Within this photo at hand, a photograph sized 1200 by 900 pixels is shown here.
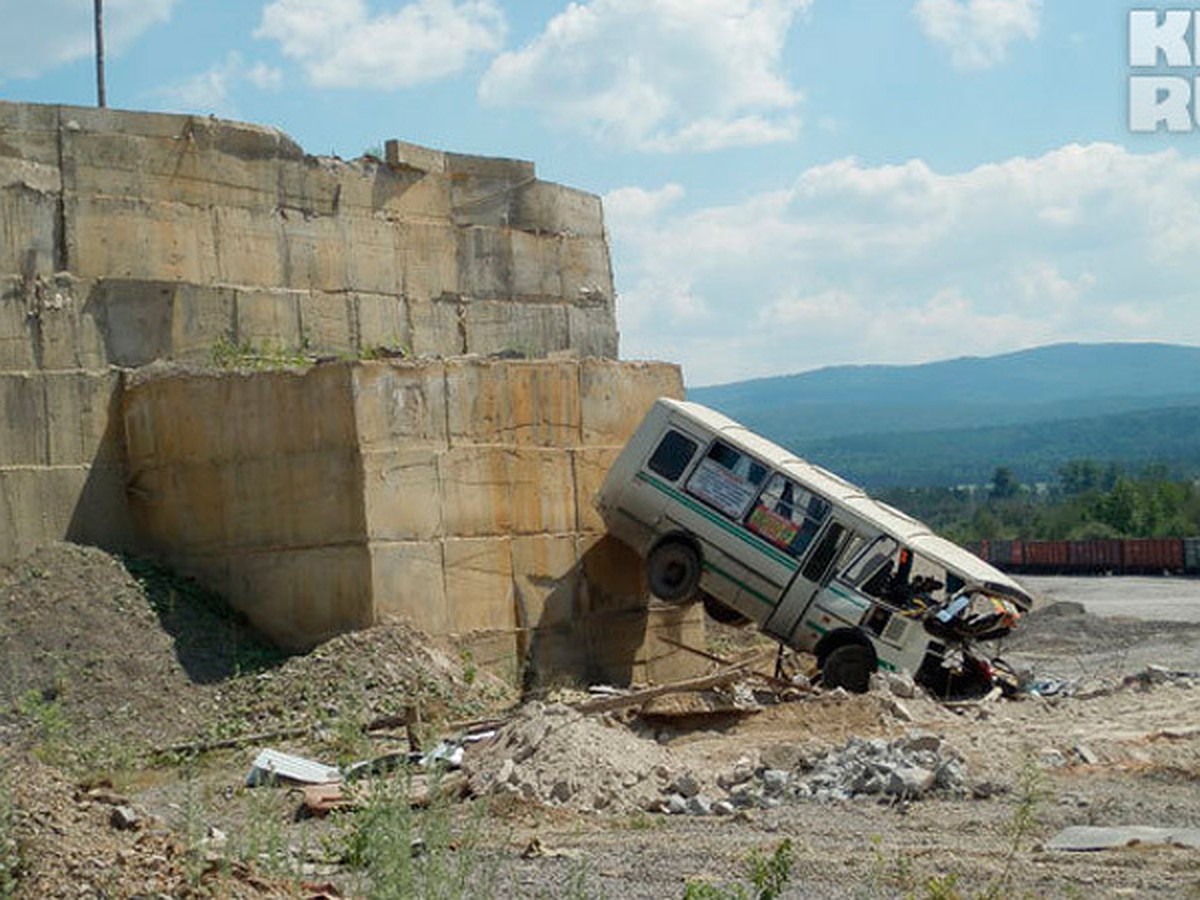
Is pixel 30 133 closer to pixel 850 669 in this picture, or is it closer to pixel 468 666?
pixel 468 666

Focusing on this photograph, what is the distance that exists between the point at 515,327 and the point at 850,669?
7340 mm

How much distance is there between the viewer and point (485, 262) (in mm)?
24031

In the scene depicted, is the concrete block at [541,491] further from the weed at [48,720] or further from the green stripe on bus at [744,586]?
the weed at [48,720]

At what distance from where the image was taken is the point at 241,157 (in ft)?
70.2

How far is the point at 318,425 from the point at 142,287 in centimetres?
287

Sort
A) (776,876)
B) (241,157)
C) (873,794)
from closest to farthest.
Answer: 1. (776,876)
2. (873,794)
3. (241,157)

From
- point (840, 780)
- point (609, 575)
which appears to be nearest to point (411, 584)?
point (609, 575)

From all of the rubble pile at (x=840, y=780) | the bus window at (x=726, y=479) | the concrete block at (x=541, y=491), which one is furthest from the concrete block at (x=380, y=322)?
the rubble pile at (x=840, y=780)

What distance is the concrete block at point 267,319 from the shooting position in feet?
69.2

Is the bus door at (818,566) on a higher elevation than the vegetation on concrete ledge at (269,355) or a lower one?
A: lower

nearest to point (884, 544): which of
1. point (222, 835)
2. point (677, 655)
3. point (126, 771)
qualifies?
point (677, 655)

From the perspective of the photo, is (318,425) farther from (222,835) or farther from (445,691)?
(222,835)

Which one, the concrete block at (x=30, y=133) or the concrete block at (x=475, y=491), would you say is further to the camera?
the concrete block at (x=475, y=491)

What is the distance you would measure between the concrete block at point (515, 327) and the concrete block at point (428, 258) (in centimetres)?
47
